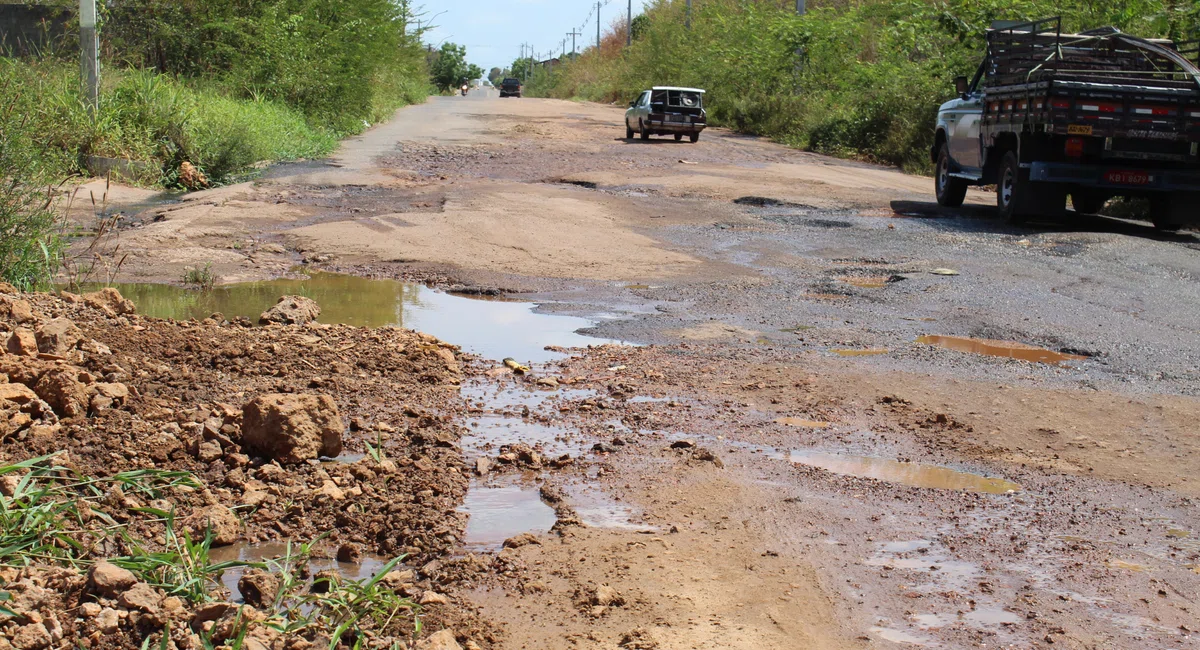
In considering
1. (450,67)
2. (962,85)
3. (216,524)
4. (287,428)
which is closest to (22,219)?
(287,428)

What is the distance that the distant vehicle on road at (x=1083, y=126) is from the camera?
42.2 ft

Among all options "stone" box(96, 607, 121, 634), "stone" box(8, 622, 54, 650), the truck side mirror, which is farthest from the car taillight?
"stone" box(8, 622, 54, 650)

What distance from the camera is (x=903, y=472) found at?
4.92m

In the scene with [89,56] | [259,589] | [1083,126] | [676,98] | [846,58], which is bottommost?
[259,589]

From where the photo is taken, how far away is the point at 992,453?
204 inches

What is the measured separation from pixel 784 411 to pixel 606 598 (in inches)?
99.5

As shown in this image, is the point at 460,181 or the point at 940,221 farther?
the point at 460,181

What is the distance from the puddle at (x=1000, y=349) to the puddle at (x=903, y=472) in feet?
8.07

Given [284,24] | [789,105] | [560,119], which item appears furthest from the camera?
[560,119]

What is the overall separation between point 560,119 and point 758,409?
33.4 meters

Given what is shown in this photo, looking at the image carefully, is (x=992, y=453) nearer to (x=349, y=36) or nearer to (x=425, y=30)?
(x=349, y=36)

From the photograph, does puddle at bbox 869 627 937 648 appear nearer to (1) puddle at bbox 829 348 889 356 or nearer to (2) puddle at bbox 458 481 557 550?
(2) puddle at bbox 458 481 557 550

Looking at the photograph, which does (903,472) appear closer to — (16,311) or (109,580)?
(109,580)

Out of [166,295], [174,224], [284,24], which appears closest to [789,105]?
[284,24]
